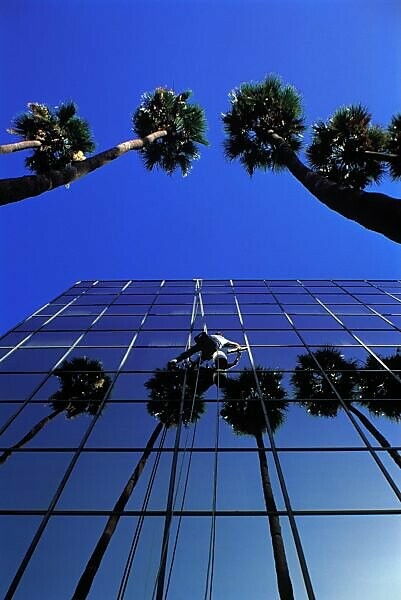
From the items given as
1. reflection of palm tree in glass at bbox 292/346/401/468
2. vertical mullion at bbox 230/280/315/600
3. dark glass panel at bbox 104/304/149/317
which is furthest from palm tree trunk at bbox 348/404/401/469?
dark glass panel at bbox 104/304/149/317

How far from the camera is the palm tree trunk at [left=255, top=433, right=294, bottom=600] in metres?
5.14

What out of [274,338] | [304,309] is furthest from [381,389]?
[304,309]

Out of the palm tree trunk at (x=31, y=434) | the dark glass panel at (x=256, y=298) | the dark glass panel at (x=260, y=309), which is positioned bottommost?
the palm tree trunk at (x=31, y=434)

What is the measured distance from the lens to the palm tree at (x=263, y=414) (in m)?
5.45

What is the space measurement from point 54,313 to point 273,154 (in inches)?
291

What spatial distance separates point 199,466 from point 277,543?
157cm

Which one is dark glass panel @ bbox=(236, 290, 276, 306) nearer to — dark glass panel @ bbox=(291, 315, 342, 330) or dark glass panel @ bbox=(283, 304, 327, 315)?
dark glass panel @ bbox=(283, 304, 327, 315)

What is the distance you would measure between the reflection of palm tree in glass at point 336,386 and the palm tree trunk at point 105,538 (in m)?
2.96

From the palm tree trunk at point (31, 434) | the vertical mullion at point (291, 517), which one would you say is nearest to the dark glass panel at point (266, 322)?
the vertical mullion at point (291, 517)

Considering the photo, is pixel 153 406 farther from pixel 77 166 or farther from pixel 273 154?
pixel 273 154

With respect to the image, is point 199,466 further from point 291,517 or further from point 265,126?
point 265,126

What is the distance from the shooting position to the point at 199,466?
6898 millimetres

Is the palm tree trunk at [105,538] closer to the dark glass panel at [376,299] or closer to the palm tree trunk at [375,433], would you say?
the palm tree trunk at [375,433]

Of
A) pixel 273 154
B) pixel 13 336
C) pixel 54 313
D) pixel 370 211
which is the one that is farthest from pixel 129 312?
pixel 370 211
